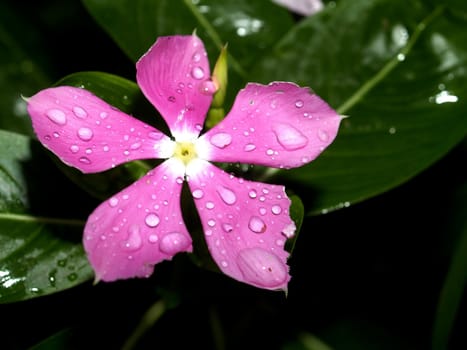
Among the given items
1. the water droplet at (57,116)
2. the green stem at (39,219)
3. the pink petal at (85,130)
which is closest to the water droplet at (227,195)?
the pink petal at (85,130)

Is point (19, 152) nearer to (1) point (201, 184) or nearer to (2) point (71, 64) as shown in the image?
(1) point (201, 184)

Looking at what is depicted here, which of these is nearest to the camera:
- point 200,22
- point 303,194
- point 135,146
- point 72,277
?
point 135,146

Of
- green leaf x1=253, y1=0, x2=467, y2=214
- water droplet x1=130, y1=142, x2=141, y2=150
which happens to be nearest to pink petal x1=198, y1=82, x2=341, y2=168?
water droplet x1=130, y1=142, x2=141, y2=150

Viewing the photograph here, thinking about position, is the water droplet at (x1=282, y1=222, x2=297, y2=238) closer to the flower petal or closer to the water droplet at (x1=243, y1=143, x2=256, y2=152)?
the flower petal

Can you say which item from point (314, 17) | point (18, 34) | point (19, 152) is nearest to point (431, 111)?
point (314, 17)

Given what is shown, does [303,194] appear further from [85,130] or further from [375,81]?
[85,130]

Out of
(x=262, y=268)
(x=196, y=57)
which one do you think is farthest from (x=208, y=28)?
(x=262, y=268)
